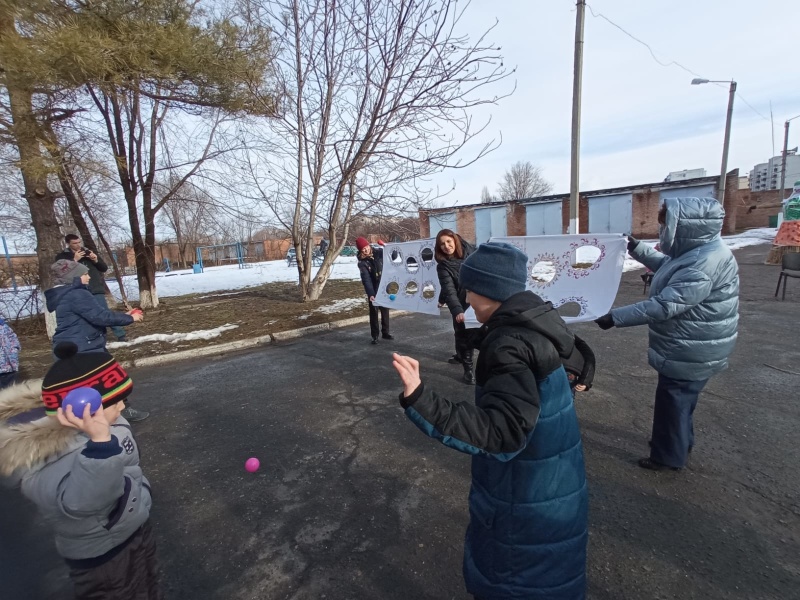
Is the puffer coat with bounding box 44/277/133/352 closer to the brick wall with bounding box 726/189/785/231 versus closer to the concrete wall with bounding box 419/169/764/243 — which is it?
the concrete wall with bounding box 419/169/764/243

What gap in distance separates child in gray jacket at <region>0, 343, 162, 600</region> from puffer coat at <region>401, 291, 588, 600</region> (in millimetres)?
1138

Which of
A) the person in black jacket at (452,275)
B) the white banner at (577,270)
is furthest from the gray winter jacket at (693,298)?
the person in black jacket at (452,275)

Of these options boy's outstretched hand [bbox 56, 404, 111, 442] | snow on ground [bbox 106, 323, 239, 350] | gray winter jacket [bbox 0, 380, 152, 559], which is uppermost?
boy's outstretched hand [bbox 56, 404, 111, 442]

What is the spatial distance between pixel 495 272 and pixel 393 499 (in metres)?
2.14

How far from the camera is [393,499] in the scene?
9.78ft

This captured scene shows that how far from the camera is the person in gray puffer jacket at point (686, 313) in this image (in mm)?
2793

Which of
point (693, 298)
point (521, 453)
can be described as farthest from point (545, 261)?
point (521, 453)

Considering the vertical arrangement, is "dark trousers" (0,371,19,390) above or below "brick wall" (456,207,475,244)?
below

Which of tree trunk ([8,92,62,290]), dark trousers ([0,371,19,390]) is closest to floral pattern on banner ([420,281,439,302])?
dark trousers ([0,371,19,390])

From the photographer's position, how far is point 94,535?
63.3 inches

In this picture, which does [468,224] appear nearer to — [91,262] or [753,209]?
[753,209]

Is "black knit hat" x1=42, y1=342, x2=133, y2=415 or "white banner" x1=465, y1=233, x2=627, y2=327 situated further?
"white banner" x1=465, y1=233, x2=627, y2=327

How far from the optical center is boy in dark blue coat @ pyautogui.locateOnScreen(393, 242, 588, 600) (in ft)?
4.39

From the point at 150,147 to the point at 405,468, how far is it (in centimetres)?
1259
